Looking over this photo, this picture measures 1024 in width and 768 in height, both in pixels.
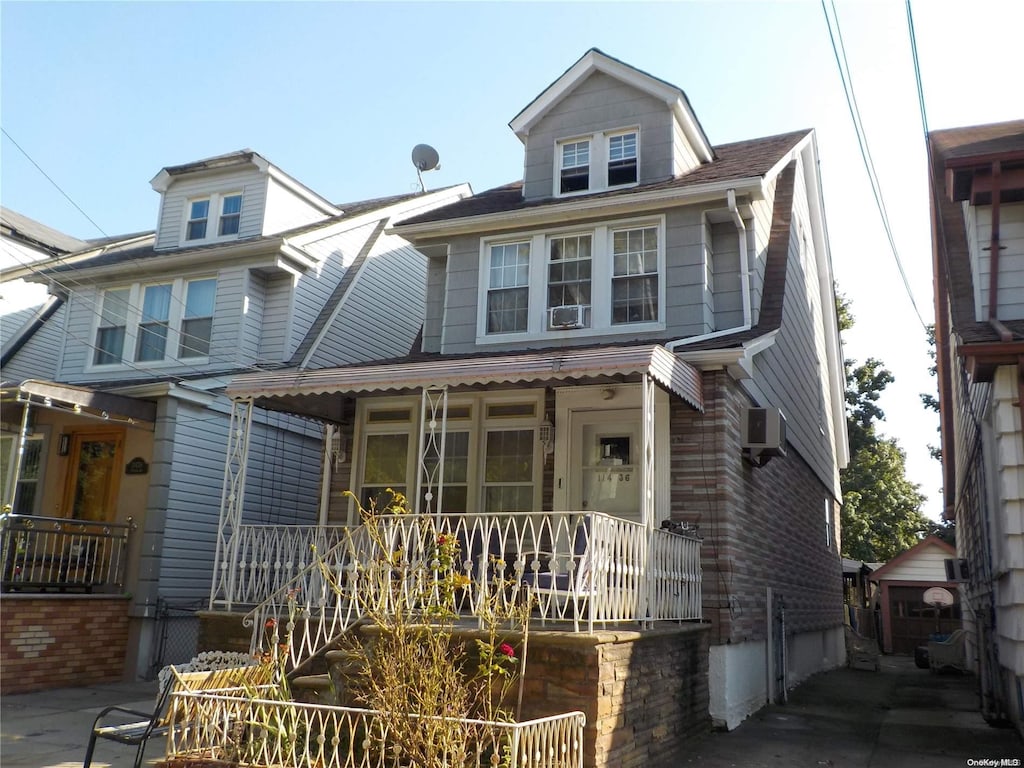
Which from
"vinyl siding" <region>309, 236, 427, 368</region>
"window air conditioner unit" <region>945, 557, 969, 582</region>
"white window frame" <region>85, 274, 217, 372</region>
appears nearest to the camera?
"window air conditioner unit" <region>945, 557, 969, 582</region>

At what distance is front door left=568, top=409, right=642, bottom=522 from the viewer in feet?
32.3

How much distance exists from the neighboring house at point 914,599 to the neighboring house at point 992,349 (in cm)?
1207

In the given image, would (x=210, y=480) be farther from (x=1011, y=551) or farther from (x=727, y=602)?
(x=1011, y=551)

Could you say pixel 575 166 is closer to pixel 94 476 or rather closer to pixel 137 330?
pixel 137 330

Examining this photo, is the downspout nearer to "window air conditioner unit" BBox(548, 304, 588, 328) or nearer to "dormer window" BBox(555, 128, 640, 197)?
"window air conditioner unit" BBox(548, 304, 588, 328)

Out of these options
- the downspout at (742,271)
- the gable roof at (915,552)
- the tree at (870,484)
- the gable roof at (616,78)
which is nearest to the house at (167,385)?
the gable roof at (616,78)

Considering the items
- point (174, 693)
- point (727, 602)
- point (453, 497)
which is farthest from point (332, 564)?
point (727, 602)

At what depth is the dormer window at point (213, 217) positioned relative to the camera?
15531 mm

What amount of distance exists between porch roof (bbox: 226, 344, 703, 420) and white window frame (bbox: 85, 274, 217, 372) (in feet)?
16.2

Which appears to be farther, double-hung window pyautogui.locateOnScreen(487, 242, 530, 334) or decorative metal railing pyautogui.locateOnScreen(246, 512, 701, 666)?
double-hung window pyautogui.locateOnScreen(487, 242, 530, 334)

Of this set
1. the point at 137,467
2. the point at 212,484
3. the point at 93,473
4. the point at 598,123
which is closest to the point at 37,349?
the point at 93,473

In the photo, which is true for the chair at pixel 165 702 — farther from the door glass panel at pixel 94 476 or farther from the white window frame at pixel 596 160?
the white window frame at pixel 596 160

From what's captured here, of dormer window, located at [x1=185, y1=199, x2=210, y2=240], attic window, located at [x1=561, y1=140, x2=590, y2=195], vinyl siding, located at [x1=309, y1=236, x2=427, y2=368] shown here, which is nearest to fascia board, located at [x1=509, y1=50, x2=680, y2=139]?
attic window, located at [x1=561, y1=140, x2=590, y2=195]

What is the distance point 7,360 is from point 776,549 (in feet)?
46.6
